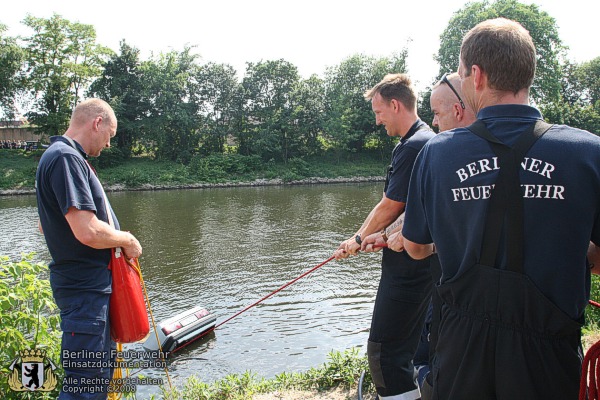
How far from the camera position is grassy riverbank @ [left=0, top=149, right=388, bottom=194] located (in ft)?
129

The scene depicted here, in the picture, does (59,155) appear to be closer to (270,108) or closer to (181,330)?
(181,330)

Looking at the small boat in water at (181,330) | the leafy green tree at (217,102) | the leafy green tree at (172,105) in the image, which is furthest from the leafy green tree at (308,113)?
the small boat in water at (181,330)

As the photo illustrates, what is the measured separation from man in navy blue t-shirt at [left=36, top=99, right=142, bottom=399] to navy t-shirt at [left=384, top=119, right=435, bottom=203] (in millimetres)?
1859

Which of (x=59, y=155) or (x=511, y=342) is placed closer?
(x=511, y=342)

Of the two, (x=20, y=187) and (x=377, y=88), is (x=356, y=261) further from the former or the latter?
(x=20, y=187)

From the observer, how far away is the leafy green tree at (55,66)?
144ft

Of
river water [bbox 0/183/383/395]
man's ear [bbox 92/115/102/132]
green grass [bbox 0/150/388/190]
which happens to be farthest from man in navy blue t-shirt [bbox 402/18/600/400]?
green grass [bbox 0/150/388/190]

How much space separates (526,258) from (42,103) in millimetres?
51075

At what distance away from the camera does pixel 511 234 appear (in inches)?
63.6

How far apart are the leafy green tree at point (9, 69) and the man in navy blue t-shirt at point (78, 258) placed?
1956 inches

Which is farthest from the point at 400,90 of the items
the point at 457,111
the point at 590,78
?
the point at 590,78

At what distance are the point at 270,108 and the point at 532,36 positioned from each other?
28306 millimetres

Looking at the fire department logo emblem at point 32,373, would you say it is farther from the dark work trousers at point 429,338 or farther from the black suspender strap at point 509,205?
the black suspender strap at point 509,205

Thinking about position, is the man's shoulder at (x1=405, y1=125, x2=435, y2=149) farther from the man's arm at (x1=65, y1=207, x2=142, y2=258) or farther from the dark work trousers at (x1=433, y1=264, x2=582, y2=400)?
the man's arm at (x1=65, y1=207, x2=142, y2=258)
